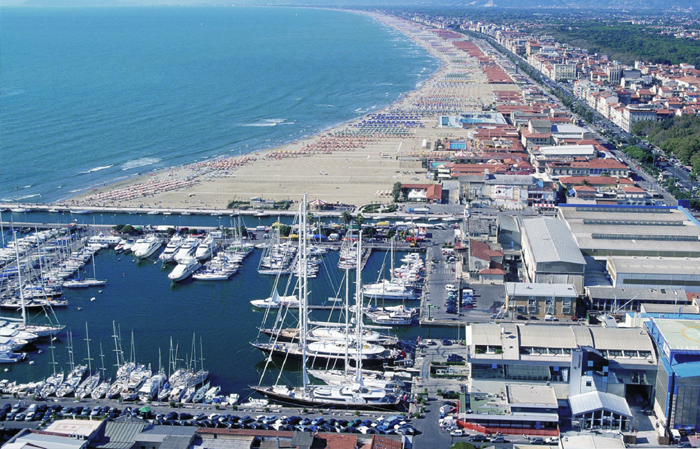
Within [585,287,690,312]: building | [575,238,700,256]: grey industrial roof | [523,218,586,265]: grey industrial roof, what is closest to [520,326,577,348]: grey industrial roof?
[585,287,690,312]: building

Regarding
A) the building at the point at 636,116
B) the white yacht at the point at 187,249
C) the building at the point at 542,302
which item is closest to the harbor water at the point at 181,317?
the white yacht at the point at 187,249

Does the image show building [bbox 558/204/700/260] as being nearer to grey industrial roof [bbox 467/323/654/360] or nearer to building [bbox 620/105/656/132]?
grey industrial roof [bbox 467/323/654/360]

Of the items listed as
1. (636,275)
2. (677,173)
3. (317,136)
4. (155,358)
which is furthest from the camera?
(317,136)

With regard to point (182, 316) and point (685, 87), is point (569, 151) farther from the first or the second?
point (685, 87)

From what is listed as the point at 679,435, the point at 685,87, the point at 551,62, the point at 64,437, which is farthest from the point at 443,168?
the point at 551,62

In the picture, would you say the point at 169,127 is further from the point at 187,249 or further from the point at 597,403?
the point at 597,403

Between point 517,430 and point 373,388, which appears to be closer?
point 517,430
